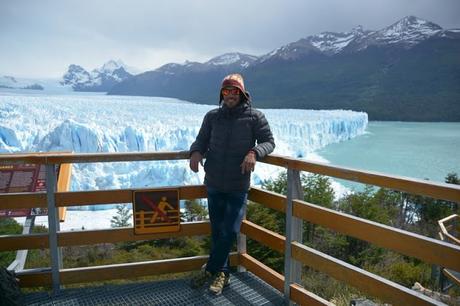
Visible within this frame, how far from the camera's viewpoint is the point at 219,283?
3209 mm

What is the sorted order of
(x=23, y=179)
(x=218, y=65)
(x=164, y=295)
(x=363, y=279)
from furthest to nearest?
(x=218, y=65) → (x=23, y=179) → (x=164, y=295) → (x=363, y=279)

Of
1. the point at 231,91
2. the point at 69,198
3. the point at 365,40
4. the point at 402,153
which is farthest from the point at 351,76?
the point at 69,198

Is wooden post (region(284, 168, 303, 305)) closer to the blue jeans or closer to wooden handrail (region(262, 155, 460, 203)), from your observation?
wooden handrail (region(262, 155, 460, 203))

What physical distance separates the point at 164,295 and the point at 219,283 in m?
0.41

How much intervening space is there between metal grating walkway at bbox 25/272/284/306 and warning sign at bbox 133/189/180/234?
0.45m

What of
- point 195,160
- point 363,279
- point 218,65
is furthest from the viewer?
point 218,65

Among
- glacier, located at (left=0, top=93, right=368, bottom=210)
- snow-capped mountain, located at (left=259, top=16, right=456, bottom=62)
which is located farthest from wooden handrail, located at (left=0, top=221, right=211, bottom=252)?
snow-capped mountain, located at (left=259, top=16, right=456, bottom=62)

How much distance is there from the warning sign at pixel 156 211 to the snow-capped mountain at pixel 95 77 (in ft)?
405

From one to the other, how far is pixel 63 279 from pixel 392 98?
86.5 metres

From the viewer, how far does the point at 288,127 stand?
94.0 feet

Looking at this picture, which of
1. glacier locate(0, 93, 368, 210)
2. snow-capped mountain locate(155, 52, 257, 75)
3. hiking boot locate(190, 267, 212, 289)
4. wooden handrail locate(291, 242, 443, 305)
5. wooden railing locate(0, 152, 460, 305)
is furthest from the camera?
snow-capped mountain locate(155, 52, 257, 75)

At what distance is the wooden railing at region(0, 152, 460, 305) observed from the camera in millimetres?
2236

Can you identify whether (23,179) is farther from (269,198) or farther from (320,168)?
(320,168)

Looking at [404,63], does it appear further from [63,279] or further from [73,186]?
[63,279]
